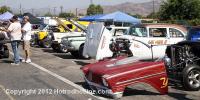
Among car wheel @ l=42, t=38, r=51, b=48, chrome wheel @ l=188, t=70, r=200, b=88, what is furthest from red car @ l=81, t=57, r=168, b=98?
car wheel @ l=42, t=38, r=51, b=48

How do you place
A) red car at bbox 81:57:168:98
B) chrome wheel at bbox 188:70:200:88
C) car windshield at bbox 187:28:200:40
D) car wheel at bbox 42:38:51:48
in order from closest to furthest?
red car at bbox 81:57:168:98
chrome wheel at bbox 188:70:200:88
car windshield at bbox 187:28:200:40
car wheel at bbox 42:38:51:48

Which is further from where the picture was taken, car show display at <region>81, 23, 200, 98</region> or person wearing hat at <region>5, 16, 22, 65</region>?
person wearing hat at <region>5, 16, 22, 65</region>

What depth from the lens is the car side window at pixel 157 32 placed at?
623 inches

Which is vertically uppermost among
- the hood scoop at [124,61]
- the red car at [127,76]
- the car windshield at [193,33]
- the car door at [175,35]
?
the car windshield at [193,33]

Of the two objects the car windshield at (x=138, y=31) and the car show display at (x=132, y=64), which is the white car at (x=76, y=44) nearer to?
the car windshield at (x=138, y=31)

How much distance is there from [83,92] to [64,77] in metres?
2.57

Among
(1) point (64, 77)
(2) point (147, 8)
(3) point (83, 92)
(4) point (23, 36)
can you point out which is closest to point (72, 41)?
(4) point (23, 36)

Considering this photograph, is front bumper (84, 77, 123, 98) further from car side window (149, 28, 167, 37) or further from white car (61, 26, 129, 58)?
white car (61, 26, 129, 58)

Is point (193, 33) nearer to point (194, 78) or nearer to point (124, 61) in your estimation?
point (194, 78)

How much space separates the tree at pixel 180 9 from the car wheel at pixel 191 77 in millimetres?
37901

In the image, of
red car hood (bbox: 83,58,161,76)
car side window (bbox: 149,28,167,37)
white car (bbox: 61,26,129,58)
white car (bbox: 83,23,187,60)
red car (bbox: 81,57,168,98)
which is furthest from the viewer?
white car (bbox: 61,26,129,58)

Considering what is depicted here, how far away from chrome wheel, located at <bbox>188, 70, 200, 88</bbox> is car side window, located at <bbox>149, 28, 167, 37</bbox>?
589 cm

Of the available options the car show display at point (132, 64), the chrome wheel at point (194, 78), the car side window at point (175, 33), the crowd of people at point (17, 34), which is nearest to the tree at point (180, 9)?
the car side window at point (175, 33)

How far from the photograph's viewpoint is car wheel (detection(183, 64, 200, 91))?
32.1 ft
